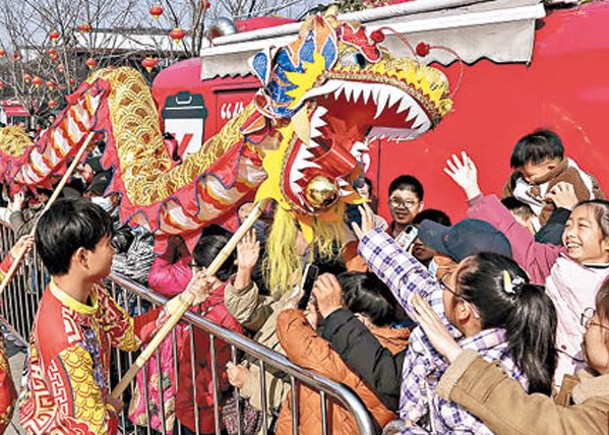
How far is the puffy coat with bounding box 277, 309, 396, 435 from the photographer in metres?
2.18

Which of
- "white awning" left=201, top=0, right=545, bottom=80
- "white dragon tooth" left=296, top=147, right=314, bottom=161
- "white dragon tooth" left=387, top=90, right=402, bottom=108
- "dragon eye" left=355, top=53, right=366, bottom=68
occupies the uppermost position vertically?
"white awning" left=201, top=0, right=545, bottom=80

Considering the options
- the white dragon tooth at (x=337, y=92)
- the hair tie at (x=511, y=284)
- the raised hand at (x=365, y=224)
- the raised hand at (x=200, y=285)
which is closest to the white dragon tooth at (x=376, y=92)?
the white dragon tooth at (x=337, y=92)

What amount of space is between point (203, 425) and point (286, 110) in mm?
1415

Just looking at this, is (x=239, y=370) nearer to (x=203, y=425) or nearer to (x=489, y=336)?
(x=203, y=425)

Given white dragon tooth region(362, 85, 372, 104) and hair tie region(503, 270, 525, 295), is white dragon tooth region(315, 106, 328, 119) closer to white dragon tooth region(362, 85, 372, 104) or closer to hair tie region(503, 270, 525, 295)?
white dragon tooth region(362, 85, 372, 104)

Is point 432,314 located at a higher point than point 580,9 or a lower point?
lower

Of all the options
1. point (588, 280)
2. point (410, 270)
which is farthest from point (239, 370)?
point (588, 280)

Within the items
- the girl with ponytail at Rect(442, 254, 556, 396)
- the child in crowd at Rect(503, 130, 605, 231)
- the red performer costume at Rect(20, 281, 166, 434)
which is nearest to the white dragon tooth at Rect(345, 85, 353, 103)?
the girl with ponytail at Rect(442, 254, 556, 396)

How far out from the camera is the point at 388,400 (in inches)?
88.7

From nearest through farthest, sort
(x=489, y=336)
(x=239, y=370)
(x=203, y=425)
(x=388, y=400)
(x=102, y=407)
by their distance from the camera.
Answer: (x=489, y=336) → (x=102, y=407) → (x=388, y=400) → (x=239, y=370) → (x=203, y=425)

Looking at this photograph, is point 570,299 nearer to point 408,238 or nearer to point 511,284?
point 511,284

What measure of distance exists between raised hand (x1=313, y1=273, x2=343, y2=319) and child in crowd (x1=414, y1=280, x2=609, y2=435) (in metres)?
0.63

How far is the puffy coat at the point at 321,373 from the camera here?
218 centimetres

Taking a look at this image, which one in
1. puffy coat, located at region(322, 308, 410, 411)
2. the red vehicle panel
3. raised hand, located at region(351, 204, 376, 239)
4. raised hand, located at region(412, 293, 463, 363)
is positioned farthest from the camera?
the red vehicle panel
